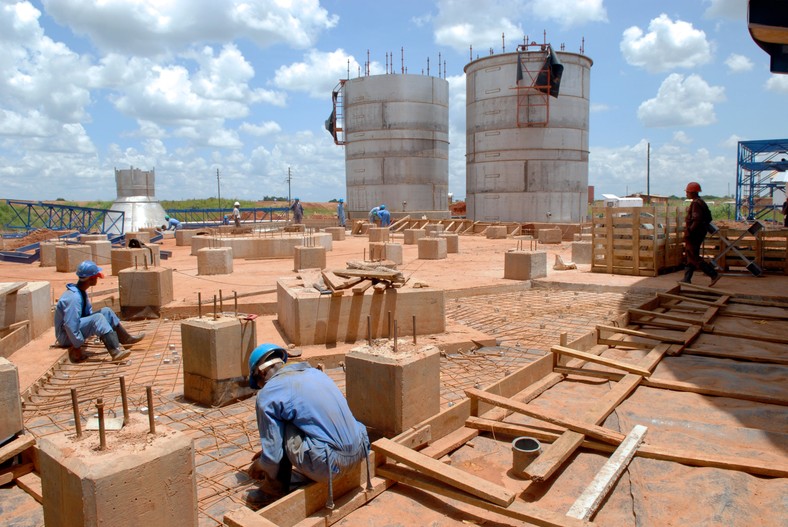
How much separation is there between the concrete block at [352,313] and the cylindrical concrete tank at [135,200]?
28.7 m

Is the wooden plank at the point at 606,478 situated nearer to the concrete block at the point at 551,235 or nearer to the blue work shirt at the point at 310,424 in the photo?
the blue work shirt at the point at 310,424

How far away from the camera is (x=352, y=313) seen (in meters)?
7.55

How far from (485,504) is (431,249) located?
13851mm

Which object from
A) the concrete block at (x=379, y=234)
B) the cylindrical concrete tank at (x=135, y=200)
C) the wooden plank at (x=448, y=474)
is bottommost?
the wooden plank at (x=448, y=474)

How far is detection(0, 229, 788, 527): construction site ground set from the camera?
3650mm

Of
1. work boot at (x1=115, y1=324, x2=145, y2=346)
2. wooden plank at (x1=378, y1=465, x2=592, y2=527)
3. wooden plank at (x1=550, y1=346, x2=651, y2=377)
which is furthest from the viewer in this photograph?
work boot at (x1=115, y1=324, x2=145, y2=346)

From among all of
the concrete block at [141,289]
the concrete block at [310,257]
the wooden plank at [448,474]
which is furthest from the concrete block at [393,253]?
the wooden plank at [448,474]

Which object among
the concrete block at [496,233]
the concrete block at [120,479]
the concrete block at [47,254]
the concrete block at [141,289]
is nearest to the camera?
the concrete block at [120,479]

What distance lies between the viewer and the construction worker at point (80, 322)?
6.85 metres

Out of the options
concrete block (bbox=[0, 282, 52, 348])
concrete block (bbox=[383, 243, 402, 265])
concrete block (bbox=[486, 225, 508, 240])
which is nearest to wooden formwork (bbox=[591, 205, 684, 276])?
concrete block (bbox=[383, 243, 402, 265])

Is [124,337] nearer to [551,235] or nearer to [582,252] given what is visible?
[582,252]

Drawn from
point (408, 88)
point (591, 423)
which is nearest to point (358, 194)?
point (408, 88)

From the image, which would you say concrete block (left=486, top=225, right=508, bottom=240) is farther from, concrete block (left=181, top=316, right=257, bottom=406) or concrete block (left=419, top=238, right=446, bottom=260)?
concrete block (left=181, top=316, right=257, bottom=406)

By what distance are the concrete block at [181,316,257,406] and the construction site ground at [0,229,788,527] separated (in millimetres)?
138
